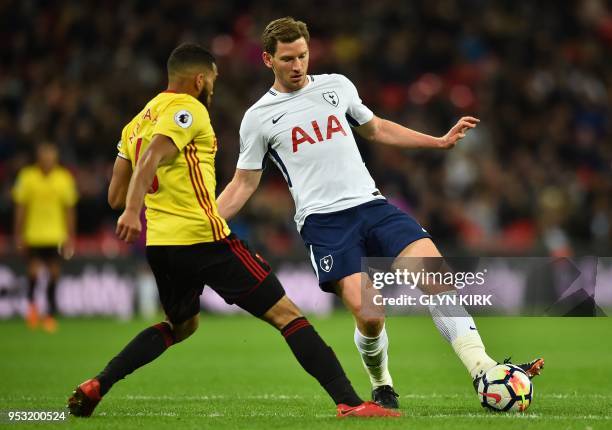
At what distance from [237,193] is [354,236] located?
32.4 inches

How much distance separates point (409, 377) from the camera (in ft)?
29.5

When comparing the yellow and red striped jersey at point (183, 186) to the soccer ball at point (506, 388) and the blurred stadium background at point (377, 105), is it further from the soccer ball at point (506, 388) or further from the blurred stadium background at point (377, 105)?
the blurred stadium background at point (377, 105)

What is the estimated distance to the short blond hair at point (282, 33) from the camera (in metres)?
6.71

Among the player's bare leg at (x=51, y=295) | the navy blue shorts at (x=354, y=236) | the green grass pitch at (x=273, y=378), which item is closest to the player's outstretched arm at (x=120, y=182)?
the navy blue shorts at (x=354, y=236)

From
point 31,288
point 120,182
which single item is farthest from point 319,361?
point 31,288

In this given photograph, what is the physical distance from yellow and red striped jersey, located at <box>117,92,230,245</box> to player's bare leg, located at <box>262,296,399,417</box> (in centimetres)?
59

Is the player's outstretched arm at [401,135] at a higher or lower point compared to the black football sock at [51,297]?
higher

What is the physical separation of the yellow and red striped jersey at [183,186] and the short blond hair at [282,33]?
712 mm

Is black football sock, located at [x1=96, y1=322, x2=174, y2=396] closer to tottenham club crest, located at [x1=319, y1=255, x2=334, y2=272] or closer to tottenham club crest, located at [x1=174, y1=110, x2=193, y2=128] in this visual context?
tottenham club crest, located at [x1=319, y1=255, x2=334, y2=272]

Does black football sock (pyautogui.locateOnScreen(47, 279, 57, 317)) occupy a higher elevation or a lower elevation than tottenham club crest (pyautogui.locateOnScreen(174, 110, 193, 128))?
lower

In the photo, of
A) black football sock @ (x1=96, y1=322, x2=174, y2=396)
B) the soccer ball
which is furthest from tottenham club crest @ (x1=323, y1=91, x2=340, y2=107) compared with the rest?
the soccer ball

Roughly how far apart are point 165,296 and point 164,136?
1061 mm

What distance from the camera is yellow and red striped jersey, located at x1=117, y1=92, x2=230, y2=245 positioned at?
629cm

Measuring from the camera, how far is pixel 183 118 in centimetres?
617
